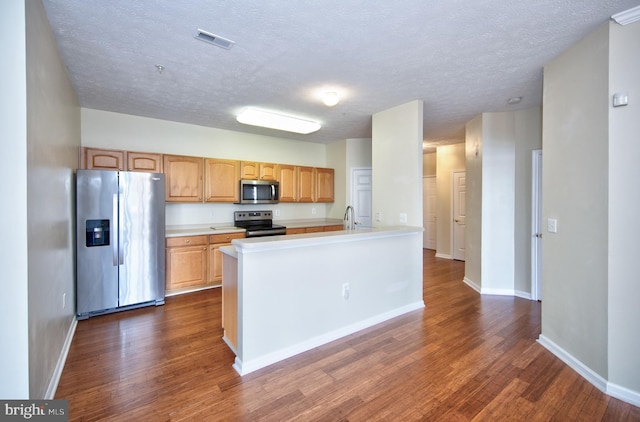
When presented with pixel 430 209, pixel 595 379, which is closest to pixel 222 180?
pixel 595 379

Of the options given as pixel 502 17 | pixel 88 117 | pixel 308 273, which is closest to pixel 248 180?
pixel 88 117

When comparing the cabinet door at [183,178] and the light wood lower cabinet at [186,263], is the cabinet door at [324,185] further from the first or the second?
the light wood lower cabinet at [186,263]

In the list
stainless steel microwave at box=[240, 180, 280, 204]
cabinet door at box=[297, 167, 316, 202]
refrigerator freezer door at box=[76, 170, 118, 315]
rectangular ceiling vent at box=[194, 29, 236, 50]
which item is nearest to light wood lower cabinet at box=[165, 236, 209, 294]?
refrigerator freezer door at box=[76, 170, 118, 315]

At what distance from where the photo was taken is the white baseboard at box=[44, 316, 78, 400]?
1918mm

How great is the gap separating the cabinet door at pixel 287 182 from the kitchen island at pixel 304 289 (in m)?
2.69

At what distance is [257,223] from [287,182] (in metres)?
0.98

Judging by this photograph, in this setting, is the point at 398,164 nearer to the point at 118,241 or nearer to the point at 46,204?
the point at 46,204

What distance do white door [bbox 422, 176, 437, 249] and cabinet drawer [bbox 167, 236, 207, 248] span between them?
564 cm

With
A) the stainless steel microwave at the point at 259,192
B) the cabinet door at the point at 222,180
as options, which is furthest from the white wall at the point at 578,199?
the cabinet door at the point at 222,180

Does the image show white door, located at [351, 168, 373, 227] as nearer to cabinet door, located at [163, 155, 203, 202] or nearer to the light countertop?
the light countertop

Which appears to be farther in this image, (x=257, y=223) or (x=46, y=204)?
(x=257, y=223)

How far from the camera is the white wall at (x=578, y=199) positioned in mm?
2070

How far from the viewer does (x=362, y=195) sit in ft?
19.2

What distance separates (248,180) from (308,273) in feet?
9.25
